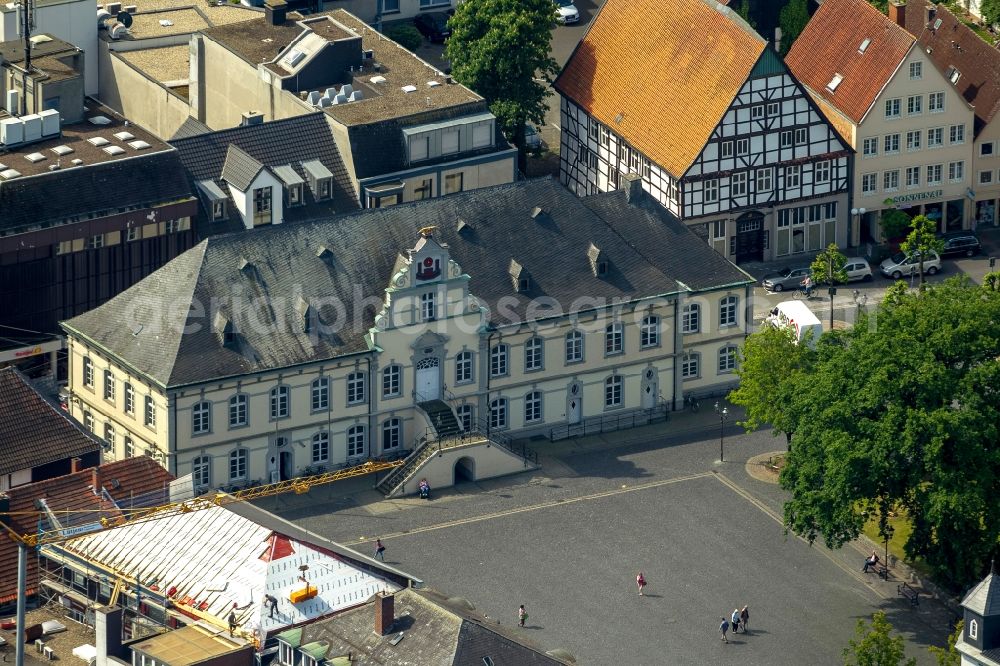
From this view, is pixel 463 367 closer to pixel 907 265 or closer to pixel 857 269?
pixel 857 269

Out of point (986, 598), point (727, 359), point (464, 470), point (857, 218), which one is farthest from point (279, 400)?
point (857, 218)

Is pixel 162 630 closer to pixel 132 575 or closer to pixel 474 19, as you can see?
pixel 132 575

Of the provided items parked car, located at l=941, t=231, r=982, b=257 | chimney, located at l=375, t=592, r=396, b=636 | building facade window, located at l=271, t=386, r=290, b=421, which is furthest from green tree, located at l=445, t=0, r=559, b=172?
chimney, located at l=375, t=592, r=396, b=636

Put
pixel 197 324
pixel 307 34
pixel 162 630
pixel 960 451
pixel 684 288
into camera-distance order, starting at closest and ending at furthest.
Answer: pixel 162 630 < pixel 960 451 < pixel 197 324 < pixel 684 288 < pixel 307 34

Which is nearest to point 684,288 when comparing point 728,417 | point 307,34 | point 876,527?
point 728,417

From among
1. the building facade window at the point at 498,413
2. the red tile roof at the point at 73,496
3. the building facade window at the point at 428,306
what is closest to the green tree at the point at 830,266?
the building facade window at the point at 498,413

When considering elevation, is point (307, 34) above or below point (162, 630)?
above
